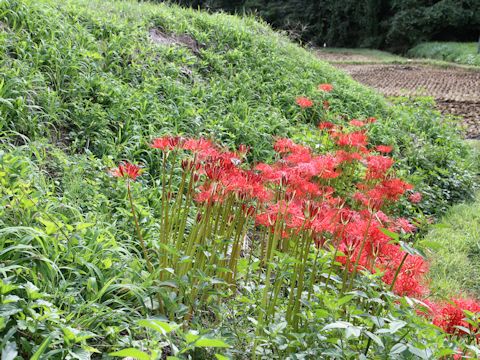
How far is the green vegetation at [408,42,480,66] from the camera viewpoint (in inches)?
1053

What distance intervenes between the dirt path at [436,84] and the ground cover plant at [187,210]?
5.63 meters

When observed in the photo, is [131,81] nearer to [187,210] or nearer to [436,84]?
[187,210]

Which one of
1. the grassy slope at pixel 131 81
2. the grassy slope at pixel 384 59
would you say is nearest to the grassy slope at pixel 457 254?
the grassy slope at pixel 131 81

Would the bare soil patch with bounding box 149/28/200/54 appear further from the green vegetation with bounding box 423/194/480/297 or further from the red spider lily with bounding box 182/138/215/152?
the red spider lily with bounding box 182/138/215/152

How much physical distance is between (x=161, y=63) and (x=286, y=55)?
3.62 m

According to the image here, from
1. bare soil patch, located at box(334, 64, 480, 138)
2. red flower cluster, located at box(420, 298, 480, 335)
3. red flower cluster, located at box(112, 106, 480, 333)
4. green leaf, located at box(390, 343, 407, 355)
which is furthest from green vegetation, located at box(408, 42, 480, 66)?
green leaf, located at box(390, 343, 407, 355)

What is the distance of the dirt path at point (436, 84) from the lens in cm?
1254

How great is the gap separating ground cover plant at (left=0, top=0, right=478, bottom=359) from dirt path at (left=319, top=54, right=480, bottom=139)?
18.5 feet

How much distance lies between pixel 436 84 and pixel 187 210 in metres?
17.9

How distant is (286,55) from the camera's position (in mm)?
8781

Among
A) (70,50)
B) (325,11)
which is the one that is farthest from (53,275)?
(325,11)

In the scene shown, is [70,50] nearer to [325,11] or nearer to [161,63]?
[161,63]

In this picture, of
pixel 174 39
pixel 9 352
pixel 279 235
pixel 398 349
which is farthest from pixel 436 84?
pixel 9 352

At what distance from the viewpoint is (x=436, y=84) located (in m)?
18.3
